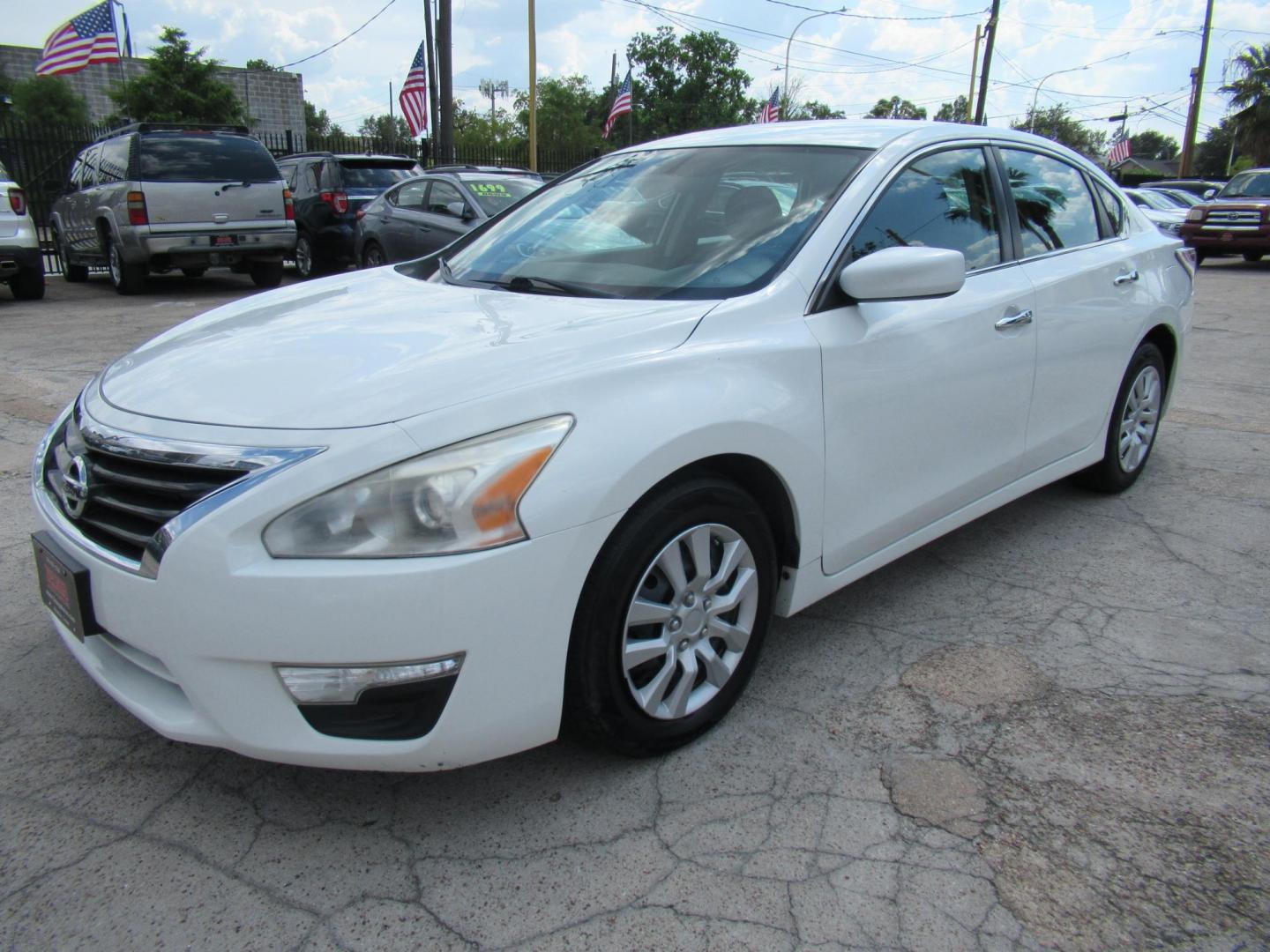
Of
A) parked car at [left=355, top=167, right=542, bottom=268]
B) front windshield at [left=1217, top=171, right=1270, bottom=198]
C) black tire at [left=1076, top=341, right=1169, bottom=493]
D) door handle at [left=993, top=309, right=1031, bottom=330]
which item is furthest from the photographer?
front windshield at [left=1217, top=171, right=1270, bottom=198]

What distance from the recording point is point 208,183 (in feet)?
35.7

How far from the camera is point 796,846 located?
2.10 m

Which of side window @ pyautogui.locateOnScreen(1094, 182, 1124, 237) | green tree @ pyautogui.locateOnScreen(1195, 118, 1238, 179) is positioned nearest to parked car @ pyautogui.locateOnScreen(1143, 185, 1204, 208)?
side window @ pyautogui.locateOnScreen(1094, 182, 1124, 237)

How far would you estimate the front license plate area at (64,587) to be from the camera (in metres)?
2.09

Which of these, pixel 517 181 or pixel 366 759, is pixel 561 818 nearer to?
pixel 366 759

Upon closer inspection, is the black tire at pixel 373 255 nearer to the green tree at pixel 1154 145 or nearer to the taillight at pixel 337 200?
the taillight at pixel 337 200

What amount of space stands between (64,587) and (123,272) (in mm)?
10770

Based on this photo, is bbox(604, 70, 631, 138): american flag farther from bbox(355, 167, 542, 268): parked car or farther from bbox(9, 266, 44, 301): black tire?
bbox(9, 266, 44, 301): black tire

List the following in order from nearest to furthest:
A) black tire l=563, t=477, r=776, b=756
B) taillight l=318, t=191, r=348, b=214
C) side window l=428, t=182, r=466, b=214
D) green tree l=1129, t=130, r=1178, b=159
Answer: black tire l=563, t=477, r=776, b=756, side window l=428, t=182, r=466, b=214, taillight l=318, t=191, r=348, b=214, green tree l=1129, t=130, r=1178, b=159

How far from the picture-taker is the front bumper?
182 centimetres

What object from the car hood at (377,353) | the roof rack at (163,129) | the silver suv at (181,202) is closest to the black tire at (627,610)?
the car hood at (377,353)

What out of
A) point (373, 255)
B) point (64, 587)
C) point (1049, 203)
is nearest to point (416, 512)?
point (64, 587)

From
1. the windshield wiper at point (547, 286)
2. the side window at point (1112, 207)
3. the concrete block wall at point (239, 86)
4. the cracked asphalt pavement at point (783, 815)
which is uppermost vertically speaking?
the concrete block wall at point (239, 86)

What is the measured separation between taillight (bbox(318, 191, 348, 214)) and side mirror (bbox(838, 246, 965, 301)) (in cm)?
1151
